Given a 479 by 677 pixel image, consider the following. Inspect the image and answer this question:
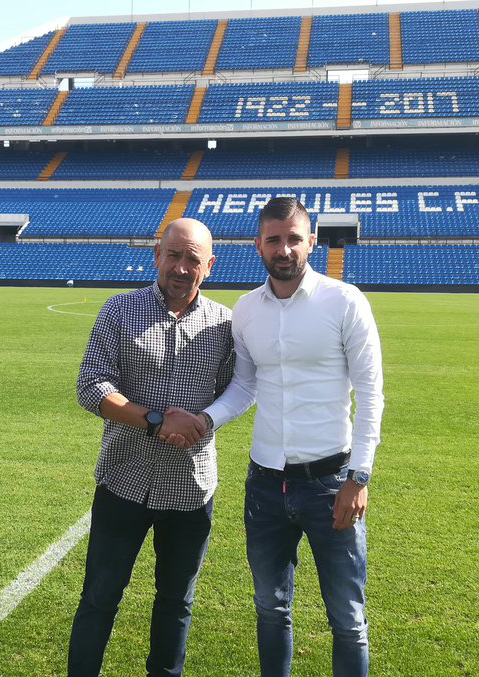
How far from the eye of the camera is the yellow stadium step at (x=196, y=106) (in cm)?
3853

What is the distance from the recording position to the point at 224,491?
184 inches

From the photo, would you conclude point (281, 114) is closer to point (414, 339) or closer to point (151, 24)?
point (151, 24)

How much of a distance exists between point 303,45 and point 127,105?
13.6 metres

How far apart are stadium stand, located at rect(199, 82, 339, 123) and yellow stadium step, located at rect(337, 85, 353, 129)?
1.17 feet

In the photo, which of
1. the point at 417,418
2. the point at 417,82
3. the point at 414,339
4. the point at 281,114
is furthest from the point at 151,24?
the point at 417,418

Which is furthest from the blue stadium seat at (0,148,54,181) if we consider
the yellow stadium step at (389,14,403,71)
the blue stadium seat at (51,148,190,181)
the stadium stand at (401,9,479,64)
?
the stadium stand at (401,9,479,64)

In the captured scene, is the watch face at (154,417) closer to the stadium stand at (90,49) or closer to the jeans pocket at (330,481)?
the jeans pocket at (330,481)

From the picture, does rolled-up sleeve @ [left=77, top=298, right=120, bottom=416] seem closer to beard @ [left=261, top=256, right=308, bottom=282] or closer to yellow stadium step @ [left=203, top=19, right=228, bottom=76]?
beard @ [left=261, top=256, right=308, bottom=282]

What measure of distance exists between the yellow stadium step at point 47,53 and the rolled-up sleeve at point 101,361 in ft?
159

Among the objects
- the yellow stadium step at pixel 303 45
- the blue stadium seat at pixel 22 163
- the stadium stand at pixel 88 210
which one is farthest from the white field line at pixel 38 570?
the yellow stadium step at pixel 303 45

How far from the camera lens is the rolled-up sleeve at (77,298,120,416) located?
2.29 m

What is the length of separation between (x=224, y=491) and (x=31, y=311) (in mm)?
14265

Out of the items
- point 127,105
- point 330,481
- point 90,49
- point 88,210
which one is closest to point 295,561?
point 330,481

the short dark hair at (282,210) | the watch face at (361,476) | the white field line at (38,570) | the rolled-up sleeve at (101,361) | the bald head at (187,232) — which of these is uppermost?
the short dark hair at (282,210)
